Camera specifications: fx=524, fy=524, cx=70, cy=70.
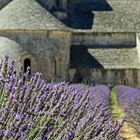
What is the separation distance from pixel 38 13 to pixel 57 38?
193 centimetres

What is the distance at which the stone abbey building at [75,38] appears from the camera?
31.0 m

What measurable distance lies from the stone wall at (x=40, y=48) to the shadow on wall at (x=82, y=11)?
387cm

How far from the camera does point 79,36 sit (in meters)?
36.0

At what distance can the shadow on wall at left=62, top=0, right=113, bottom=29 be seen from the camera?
36.1 metres

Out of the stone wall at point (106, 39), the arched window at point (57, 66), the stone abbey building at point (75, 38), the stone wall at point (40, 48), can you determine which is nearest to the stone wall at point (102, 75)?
the stone abbey building at point (75, 38)

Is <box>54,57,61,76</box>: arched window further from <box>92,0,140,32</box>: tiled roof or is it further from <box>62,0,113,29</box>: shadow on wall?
<box>92,0,140,32</box>: tiled roof

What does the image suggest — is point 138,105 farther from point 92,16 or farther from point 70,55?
point 92,16

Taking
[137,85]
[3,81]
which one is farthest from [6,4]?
[3,81]

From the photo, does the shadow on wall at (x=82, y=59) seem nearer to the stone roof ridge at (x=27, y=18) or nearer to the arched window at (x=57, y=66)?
the arched window at (x=57, y=66)

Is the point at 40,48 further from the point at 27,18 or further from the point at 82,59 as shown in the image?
the point at 82,59

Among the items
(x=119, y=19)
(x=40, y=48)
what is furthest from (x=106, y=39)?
(x=40, y=48)

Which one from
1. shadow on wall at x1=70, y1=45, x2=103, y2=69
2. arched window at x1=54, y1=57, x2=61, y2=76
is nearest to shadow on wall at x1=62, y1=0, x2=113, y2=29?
shadow on wall at x1=70, y1=45, x2=103, y2=69

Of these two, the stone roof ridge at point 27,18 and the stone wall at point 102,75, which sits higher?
the stone roof ridge at point 27,18

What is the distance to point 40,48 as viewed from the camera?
1239 inches
